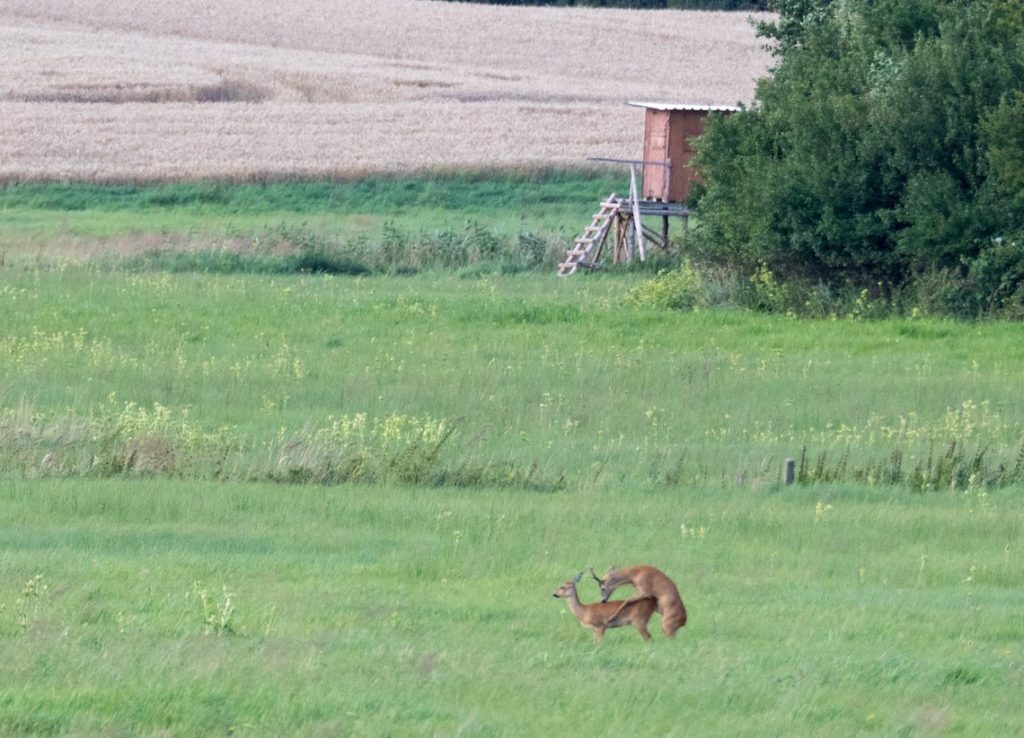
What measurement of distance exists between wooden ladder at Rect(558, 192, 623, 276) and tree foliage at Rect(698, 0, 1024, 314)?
663cm

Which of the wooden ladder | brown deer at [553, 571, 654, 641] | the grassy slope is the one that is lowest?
the grassy slope

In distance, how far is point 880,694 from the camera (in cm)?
808

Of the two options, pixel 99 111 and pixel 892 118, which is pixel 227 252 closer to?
pixel 892 118

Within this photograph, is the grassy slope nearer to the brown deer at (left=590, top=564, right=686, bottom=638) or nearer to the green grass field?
the green grass field

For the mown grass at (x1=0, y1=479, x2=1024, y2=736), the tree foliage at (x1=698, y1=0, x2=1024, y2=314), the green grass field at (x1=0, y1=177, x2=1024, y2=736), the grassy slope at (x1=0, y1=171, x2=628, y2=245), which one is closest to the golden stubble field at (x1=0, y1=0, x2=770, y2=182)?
the grassy slope at (x1=0, y1=171, x2=628, y2=245)

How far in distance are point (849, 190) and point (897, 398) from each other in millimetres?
9755

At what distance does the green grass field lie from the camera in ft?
26.0

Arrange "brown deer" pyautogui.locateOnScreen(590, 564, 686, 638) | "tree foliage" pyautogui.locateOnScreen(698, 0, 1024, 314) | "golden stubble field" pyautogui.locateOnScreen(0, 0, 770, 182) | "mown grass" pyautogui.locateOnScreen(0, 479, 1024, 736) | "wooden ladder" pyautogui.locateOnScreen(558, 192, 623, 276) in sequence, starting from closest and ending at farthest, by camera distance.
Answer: "mown grass" pyautogui.locateOnScreen(0, 479, 1024, 736)
"brown deer" pyautogui.locateOnScreen(590, 564, 686, 638)
"tree foliage" pyautogui.locateOnScreen(698, 0, 1024, 314)
"wooden ladder" pyautogui.locateOnScreen(558, 192, 623, 276)
"golden stubble field" pyautogui.locateOnScreen(0, 0, 770, 182)

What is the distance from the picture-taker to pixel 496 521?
12.6 metres

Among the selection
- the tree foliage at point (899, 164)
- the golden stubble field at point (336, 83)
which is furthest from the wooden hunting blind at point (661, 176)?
the tree foliage at point (899, 164)

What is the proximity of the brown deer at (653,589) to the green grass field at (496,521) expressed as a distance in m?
0.18

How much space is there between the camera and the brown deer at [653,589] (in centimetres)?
869

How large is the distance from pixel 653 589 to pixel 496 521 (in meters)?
3.96

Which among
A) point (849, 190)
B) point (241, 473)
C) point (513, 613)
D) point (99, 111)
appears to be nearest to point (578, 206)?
point (99, 111)
